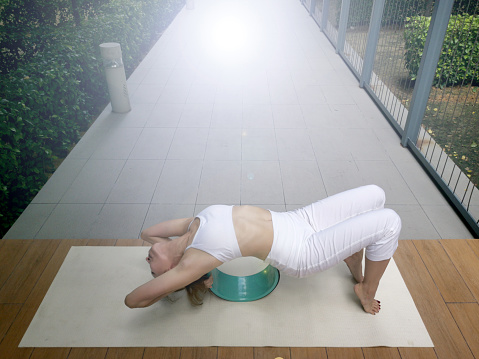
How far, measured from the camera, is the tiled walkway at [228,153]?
306 centimetres

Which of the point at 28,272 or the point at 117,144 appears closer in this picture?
the point at 28,272

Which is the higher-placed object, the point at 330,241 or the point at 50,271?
the point at 330,241

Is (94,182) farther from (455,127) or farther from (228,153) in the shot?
(455,127)

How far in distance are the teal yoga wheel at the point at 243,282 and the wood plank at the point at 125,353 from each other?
52cm

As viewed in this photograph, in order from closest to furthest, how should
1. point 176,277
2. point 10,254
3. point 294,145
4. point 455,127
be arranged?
1. point 176,277
2. point 10,254
3. point 294,145
4. point 455,127

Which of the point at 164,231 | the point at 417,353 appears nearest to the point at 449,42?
the point at 417,353

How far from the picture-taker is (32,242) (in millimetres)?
2744

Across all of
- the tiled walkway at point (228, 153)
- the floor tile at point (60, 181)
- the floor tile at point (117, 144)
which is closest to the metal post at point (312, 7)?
the tiled walkway at point (228, 153)

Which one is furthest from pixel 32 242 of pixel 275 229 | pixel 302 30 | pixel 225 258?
pixel 302 30

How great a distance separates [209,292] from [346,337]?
0.81 meters

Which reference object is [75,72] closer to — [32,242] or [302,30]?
[32,242]

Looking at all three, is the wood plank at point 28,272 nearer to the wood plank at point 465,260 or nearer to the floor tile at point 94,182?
the floor tile at point 94,182

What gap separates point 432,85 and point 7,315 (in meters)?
4.67

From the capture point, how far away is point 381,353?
2.01m
